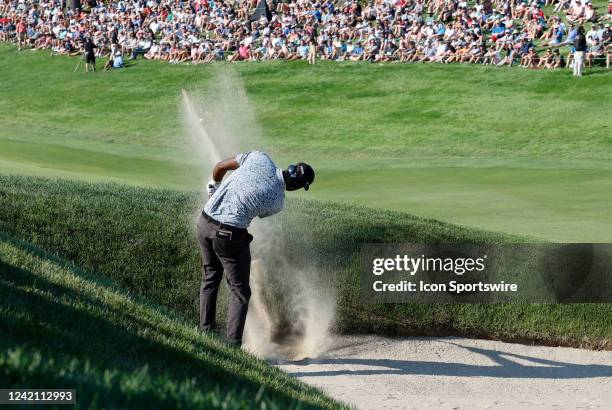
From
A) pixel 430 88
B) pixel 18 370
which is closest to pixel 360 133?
pixel 430 88

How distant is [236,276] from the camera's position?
8109 millimetres

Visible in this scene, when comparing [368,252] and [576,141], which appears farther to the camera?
[576,141]

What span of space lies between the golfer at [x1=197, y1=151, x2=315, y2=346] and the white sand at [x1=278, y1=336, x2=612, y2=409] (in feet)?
3.47

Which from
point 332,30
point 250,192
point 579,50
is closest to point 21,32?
point 332,30

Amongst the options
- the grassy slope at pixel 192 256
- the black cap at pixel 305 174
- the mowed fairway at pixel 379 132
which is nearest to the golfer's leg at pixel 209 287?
the black cap at pixel 305 174

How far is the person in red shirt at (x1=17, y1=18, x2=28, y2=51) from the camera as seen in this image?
5259cm

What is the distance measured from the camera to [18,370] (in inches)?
132

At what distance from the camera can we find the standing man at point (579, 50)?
3117cm

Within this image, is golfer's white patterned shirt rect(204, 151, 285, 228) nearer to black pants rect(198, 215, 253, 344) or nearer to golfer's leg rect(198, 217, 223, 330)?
black pants rect(198, 215, 253, 344)

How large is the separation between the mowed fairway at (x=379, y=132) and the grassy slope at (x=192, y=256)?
3315 mm

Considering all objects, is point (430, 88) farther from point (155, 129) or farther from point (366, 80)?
point (155, 129)

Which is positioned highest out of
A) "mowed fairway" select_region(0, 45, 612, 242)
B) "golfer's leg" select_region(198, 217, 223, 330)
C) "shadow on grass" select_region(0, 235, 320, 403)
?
"shadow on grass" select_region(0, 235, 320, 403)

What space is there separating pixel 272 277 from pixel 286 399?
478 cm

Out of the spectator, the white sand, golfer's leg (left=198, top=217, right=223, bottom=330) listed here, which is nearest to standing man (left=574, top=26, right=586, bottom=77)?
the spectator
